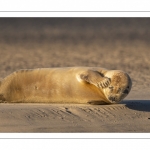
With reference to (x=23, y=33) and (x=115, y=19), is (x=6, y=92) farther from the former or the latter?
(x=115, y=19)

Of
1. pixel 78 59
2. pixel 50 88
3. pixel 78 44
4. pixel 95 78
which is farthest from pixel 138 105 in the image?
pixel 78 44

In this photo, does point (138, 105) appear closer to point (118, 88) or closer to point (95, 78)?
point (118, 88)

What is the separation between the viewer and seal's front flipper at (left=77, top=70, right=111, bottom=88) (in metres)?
8.12

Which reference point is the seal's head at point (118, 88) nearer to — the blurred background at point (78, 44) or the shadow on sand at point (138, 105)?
the shadow on sand at point (138, 105)

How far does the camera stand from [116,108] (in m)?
7.93

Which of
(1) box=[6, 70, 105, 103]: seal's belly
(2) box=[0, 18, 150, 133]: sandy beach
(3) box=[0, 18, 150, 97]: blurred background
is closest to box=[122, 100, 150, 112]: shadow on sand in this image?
(2) box=[0, 18, 150, 133]: sandy beach

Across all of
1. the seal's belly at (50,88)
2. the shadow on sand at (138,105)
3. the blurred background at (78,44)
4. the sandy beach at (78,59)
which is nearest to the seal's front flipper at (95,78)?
the seal's belly at (50,88)

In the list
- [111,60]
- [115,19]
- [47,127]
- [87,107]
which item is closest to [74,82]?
[87,107]

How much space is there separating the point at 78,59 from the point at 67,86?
638cm

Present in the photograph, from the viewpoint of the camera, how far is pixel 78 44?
704 inches

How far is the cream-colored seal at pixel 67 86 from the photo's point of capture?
26.5 feet

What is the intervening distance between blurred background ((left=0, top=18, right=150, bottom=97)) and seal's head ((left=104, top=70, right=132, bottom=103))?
2.02 meters

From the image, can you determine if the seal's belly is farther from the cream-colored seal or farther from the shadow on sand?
the shadow on sand

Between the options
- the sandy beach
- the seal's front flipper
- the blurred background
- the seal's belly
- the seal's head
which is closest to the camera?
the sandy beach
